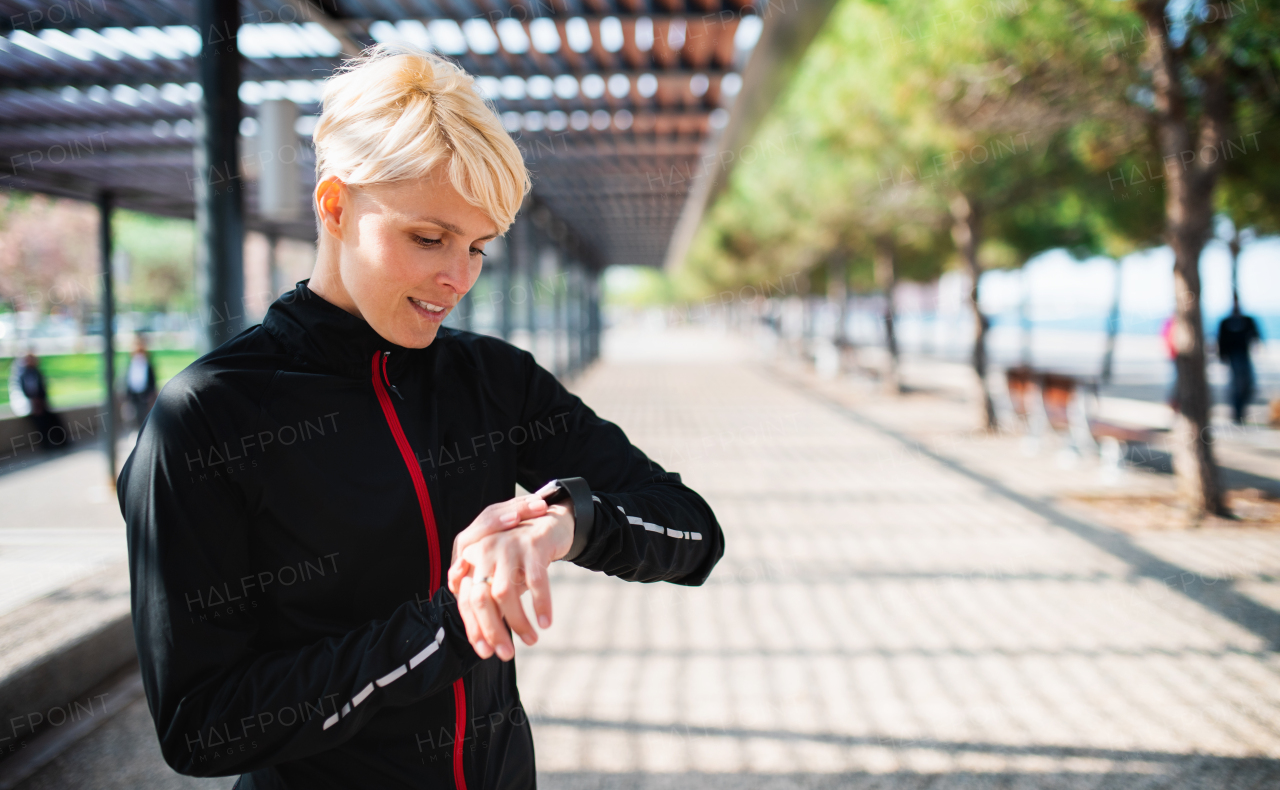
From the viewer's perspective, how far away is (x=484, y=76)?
750cm

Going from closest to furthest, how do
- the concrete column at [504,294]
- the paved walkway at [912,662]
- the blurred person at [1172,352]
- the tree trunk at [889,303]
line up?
the paved walkway at [912,662] → the blurred person at [1172,352] → the concrete column at [504,294] → the tree trunk at [889,303]

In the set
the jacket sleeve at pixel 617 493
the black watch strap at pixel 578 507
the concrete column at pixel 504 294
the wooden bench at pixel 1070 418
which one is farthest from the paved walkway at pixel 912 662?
the concrete column at pixel 504 294

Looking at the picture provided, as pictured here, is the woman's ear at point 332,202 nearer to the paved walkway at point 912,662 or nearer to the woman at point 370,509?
the woman at point 370,509

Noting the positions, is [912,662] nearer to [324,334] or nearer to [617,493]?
[617,493]

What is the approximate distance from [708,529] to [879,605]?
417 centimetres

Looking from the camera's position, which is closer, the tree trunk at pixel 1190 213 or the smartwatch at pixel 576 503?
the smartwatch at pixel 576 503

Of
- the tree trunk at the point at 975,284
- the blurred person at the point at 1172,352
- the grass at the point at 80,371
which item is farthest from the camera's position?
the grass at the point at 80,371

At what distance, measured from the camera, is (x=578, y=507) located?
1.09 meters

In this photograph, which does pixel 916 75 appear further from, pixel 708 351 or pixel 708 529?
pixel 708 351

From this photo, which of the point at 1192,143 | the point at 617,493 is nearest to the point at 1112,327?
the point at 1192,143

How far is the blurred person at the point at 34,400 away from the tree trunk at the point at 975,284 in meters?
13.8

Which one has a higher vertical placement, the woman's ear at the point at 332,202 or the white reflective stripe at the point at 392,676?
the woman's ear at the point at 332,202

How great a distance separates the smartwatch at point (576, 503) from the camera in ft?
3.55

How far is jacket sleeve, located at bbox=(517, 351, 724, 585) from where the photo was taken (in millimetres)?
1161
